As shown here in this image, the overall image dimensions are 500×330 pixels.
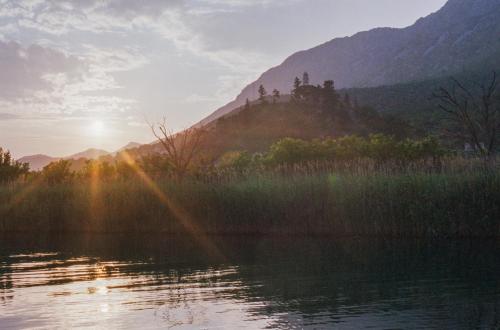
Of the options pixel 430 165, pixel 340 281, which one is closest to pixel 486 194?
pixel 430 165

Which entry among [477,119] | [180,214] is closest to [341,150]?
[477,119]

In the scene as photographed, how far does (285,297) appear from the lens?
10.1 m

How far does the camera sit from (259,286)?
11266 mm

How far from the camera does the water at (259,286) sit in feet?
28.4

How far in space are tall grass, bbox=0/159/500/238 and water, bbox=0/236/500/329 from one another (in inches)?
69.5

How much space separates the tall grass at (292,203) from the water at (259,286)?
1764 mm

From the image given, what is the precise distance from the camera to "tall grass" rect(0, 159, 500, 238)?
18719 millimetres

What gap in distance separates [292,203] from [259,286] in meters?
10.2

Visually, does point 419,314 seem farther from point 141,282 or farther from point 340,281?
point 141,282

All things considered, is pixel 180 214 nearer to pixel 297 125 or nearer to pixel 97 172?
pixel 97 172

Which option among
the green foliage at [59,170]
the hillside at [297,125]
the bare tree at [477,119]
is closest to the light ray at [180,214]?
the bare tree at [477,119]

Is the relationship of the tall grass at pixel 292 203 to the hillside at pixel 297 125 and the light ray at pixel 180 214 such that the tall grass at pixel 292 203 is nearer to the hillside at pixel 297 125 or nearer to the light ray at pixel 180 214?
the light ray at pixel 180 214

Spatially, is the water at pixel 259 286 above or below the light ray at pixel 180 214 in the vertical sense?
below

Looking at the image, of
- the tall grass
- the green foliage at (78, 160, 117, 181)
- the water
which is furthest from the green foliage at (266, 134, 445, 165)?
the water
